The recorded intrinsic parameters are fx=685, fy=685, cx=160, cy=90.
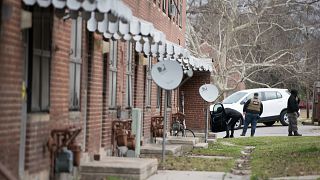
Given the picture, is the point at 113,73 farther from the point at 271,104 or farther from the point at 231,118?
the point at 271,104

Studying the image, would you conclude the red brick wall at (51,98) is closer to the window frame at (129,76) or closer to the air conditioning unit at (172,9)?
the window frame at (129,76)

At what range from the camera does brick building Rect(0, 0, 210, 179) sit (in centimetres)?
821

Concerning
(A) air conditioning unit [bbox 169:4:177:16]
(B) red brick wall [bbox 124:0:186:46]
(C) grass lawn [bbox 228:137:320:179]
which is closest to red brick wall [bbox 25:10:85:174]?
(C) grass lawn [bbox 228:137:320:179]

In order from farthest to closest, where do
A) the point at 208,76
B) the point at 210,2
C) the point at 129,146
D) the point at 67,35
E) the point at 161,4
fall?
the point at 210,2 → the point at 208,76 → the point at 161,4 → the point at 129,146 → the point at 67,35

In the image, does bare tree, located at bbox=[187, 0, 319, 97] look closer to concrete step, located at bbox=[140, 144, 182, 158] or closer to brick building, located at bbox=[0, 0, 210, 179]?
concrete step, located at bbox=[140, 144, 182, 158]

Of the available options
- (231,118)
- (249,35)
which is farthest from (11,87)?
(249,35)

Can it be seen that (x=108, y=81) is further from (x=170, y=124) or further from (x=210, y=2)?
(x=210, y=2)

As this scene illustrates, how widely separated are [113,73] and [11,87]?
6202 millimetres

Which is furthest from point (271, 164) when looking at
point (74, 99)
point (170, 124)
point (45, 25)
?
point (170, 124)

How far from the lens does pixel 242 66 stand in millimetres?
46156

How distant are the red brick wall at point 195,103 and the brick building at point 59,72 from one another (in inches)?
461

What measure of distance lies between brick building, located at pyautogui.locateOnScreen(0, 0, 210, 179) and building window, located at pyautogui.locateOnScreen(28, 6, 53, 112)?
0.04ft

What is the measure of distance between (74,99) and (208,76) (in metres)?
16.3

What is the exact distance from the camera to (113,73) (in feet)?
47.3
